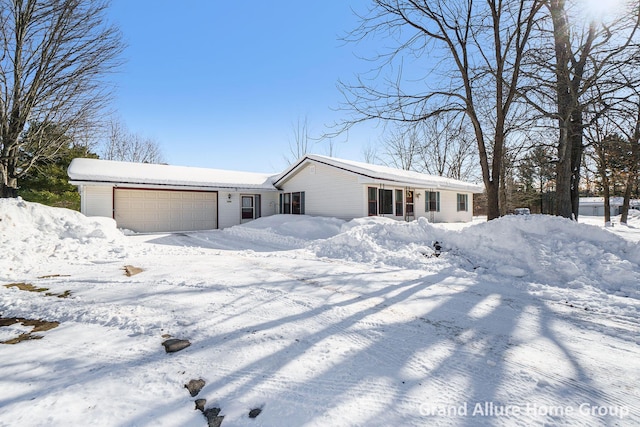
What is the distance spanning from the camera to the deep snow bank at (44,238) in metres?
6.67

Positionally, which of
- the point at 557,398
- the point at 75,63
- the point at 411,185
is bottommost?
the point at 557,398

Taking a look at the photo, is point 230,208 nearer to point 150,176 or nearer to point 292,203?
point 292,203

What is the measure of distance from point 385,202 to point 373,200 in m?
1.14

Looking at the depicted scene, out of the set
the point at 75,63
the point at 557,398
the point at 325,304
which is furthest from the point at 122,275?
the point at 75,63

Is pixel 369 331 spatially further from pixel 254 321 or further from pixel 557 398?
pixel 557 398

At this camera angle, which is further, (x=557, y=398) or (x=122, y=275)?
(x=122, y=275)

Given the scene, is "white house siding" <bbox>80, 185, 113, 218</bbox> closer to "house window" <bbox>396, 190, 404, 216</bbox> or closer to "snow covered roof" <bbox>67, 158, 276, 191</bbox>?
"snow covered roof" <bbox>67, 158, 276, 191</bbox>

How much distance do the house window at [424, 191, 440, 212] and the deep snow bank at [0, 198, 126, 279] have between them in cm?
1662

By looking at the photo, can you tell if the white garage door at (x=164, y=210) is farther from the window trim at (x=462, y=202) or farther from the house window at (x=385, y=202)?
the window trim at (x=462, y=202)

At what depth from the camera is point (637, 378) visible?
246 cm

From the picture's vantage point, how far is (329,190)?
16.3 metres

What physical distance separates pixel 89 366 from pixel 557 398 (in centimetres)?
379

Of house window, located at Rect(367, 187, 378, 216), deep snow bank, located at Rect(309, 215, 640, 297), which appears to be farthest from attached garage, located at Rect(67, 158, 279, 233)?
deep snow bank, located at Rect(309, 215, 640, 297)

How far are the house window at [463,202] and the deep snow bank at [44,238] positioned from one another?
70.3ft
